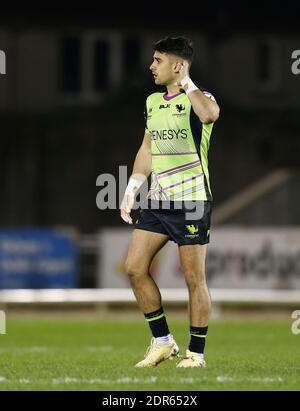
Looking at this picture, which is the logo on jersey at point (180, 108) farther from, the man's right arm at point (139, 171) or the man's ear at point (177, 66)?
the man's right arm at point (139, 171)

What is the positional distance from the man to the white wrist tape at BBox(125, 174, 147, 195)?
181mm

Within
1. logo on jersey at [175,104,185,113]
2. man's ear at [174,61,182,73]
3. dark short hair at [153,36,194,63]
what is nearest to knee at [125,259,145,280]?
logo on jersey at [175,104,185,113]

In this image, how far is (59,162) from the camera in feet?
111

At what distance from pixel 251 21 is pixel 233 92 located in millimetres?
1938

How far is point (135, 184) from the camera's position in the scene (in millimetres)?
10000

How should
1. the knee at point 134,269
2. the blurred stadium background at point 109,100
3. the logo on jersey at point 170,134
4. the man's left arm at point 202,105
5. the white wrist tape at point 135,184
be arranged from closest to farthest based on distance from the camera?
the man's left arm at point 202,105, the logo on jersey at point 170,134, the knee at point 134,269, the white wrist tape at point 135,184, the blurred stadium background at point 109,100

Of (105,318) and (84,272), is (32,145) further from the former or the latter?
(105,318)

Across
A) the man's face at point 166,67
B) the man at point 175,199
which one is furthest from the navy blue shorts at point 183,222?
the man's face at point 166,67

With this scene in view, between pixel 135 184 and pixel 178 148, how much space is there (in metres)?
0.56

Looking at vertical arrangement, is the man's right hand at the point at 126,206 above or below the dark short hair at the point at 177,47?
below

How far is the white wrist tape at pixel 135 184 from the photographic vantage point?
32.7 ft

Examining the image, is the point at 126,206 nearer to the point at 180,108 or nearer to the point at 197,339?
the point at 180,108

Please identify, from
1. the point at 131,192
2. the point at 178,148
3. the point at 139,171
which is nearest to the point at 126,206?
the point at 131,192

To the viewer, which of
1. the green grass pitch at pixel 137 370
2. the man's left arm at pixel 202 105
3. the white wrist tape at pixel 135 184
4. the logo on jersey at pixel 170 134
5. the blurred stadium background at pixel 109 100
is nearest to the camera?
the green grass pitch at pixel 137 370
